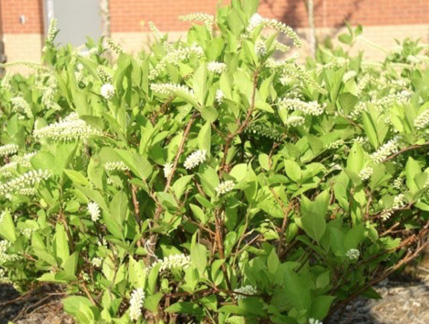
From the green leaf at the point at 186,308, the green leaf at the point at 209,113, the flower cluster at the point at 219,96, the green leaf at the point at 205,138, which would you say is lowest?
the green leaf at the point at 186,308

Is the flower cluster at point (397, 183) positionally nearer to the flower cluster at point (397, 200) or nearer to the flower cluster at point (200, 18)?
the flower cluster at point (397, 200)

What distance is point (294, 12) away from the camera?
741 inches

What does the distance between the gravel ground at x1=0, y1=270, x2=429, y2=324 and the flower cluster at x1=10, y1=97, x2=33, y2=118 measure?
933mm

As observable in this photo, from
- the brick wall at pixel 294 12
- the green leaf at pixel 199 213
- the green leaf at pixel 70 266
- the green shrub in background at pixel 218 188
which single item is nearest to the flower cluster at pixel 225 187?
the green shrub in background at pixel 218 188

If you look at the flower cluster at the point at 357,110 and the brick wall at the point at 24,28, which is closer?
the flower cluster at the point at 357,110

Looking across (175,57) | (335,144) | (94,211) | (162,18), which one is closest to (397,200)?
(335,144)

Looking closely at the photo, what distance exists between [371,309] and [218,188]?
2023 mm

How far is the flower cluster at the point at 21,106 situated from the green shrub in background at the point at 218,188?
743 mm

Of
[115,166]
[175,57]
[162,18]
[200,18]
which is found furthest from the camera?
[162,18]

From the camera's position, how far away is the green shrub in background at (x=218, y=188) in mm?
2766

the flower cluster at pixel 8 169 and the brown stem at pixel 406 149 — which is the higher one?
the brown stem at pixel 406 149

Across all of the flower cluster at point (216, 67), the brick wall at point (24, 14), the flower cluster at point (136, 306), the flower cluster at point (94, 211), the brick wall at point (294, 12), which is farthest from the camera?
the brick wall at point (24, 14)

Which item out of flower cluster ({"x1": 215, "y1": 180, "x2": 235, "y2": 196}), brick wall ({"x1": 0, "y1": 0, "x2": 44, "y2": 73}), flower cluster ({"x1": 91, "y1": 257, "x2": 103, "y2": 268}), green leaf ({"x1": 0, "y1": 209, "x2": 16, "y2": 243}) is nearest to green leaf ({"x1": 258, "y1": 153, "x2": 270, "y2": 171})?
flower cluster ({"x1": 215, "y1": 180, "x2": 235, "y2": 196})

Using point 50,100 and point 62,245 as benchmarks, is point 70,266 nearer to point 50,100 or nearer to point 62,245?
point 62,245
